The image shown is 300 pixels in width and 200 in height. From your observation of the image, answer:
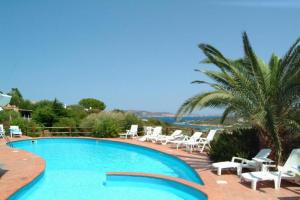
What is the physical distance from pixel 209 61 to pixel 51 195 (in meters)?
5.81

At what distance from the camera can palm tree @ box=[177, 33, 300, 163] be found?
7.79 m

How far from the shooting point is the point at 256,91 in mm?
8078

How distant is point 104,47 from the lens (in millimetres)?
23938

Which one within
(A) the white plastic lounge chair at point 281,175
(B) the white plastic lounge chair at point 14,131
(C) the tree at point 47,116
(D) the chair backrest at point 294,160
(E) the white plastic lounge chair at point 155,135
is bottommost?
(A) the white plastic lounge chair at point 281,175

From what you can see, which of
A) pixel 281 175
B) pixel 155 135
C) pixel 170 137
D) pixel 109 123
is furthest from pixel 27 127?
pixel 281 175

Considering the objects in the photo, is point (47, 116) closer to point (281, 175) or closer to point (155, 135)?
point (155, 135)

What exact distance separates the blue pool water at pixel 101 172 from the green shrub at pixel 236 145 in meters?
1.09

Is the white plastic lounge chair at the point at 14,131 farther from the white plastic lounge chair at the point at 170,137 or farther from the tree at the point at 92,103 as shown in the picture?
the tree at the point at 92,103

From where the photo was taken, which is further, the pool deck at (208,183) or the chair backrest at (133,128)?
the chair backrest at (133,128)

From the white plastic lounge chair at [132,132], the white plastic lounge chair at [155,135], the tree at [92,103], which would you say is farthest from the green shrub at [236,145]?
A: the tree at [92,103]

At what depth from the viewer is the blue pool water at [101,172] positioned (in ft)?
23.7

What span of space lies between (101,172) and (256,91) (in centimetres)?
537

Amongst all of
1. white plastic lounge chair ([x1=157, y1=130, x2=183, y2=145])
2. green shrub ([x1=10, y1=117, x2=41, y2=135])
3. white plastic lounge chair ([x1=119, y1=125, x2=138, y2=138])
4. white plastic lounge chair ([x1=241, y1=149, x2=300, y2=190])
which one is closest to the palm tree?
white plastic lounge chair ([x1=241, y1=149, x2=300, y2=190])

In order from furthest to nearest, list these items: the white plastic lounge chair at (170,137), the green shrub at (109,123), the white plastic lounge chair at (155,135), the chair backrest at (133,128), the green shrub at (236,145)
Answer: the green shrub at (109,123) → the chair backrest at (133,128) → the white plastic lounge chair at (155,135) → the white plastic lounge chair at (170,137) → the green shrub at (236,145)
